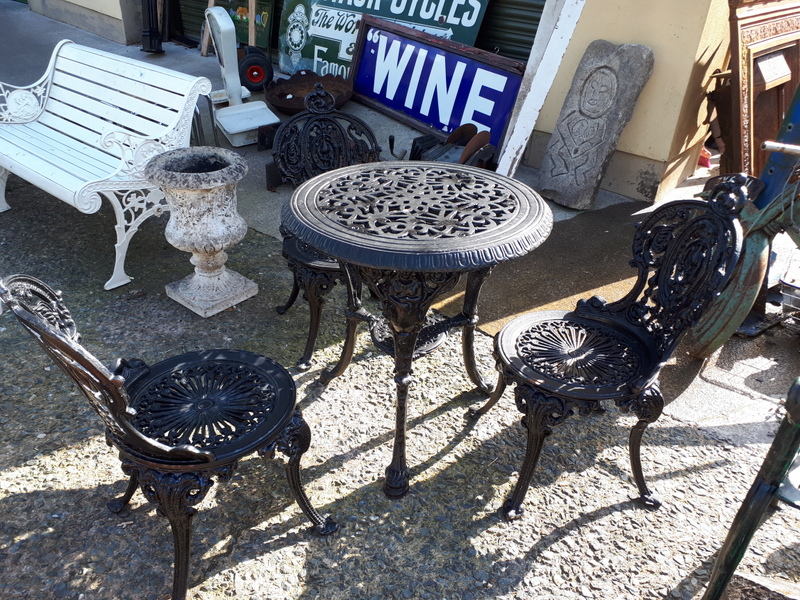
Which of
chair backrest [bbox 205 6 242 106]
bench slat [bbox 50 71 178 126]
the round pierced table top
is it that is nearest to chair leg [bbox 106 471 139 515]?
the round pierced table top

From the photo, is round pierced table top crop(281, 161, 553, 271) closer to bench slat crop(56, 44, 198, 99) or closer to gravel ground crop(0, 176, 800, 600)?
gravel ground crop(0, 176, 800, 600)

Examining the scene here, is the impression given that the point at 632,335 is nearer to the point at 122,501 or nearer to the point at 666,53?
the point at 122,501

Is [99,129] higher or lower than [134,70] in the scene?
lower

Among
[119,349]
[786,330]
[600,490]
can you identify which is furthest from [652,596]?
[119,349]

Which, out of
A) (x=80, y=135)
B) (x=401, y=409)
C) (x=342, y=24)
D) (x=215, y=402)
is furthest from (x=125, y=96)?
(x=401, y=409)

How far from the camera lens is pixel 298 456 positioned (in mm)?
2363

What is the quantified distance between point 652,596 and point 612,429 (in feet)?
2.94

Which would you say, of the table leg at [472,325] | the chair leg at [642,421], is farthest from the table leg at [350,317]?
the chair leg at [642,421]

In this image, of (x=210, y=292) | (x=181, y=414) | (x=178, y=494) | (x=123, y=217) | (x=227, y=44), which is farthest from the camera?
(x=227, y=44)

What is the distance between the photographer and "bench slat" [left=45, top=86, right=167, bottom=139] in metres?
4.51

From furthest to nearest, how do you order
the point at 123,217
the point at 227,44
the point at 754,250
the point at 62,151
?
the point at 227,44 < the point at 62,151 < the point at 123,217 < the point at 754,250

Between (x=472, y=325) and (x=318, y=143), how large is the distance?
55.9 inches

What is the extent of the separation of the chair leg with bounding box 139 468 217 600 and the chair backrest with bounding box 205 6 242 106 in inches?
193

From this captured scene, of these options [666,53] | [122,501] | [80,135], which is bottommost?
[122,501]
